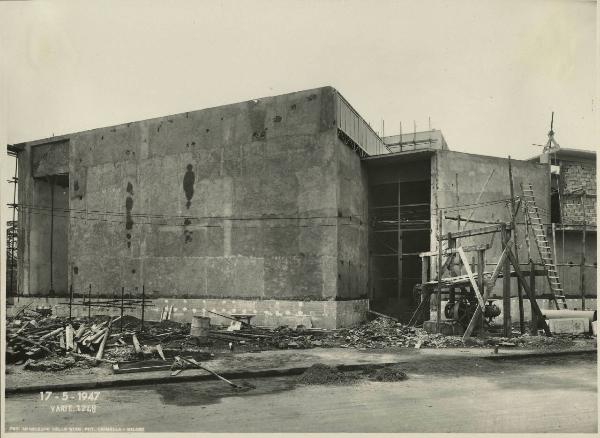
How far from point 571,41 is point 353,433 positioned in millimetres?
7981

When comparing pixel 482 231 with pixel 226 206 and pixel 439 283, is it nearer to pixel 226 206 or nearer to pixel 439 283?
pixel 439 283

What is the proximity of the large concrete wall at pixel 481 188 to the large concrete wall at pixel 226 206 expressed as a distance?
10.5 ft

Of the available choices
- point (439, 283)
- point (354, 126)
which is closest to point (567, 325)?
point (439, 283)

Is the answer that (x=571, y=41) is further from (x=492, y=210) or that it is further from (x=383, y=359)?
(x=492, y=210)

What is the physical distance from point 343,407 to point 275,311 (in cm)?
1028

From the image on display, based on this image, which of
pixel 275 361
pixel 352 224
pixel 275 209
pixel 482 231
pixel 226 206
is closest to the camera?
pixel 275 361

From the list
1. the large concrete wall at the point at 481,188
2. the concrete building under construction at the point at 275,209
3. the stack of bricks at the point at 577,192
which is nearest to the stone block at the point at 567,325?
the concrete building under construction at the point at 275,209

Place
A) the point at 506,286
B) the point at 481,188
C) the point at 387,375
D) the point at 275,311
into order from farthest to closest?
1. the point at 481,188
2. the point at 275,311
3. the point at 506,286
4. the point at 387,375

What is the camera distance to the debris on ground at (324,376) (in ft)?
29.9

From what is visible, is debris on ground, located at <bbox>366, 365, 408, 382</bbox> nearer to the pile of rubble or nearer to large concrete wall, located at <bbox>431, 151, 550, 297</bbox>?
the pile of rubble

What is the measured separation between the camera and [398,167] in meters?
20.6

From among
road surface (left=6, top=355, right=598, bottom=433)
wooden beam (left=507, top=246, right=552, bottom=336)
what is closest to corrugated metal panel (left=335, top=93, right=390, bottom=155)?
wooden beam (left=507, top=246, right=552, bottom=336)

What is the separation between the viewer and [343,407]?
24.5 feet

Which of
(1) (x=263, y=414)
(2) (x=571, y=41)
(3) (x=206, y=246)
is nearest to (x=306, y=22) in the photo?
(2) (x=571, y=41)
